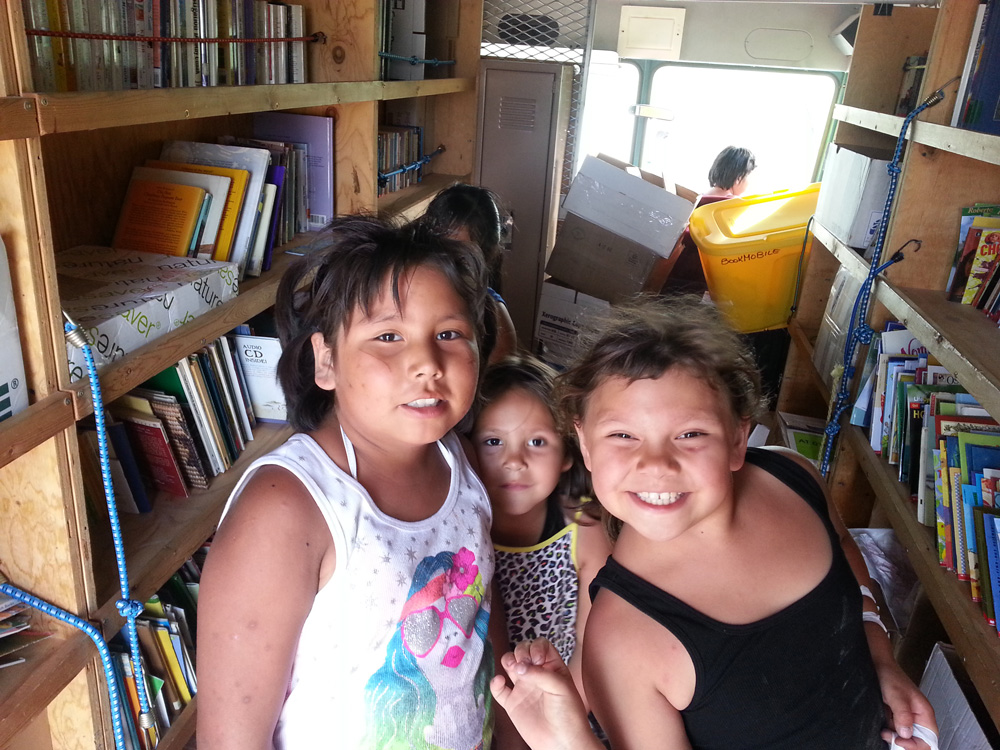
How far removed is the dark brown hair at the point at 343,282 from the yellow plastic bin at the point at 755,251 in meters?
1.98

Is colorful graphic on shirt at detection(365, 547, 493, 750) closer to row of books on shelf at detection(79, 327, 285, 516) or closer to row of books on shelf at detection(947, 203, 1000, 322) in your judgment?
row of books on shelf at detection(79, 327, 285, 516)

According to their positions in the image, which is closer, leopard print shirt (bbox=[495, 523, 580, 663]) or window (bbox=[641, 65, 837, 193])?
leopard print shirt (bbox=[495, 523, 580, 663])

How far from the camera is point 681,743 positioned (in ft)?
3.19

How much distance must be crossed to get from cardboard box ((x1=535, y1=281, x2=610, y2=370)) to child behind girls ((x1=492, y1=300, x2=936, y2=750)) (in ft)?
7.32

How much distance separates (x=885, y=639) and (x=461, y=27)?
2991 mm

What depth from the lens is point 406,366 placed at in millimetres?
987

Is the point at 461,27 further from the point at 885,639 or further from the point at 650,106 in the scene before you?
the point at 885,639

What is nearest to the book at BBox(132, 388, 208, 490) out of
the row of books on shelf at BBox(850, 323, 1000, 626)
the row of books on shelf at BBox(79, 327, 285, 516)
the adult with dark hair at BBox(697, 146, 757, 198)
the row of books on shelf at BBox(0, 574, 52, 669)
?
the row of books on shelf at BBox(79, 327, 285, 516)

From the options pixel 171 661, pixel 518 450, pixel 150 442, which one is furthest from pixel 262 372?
pixel 518 450

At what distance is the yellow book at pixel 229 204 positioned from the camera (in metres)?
1.69

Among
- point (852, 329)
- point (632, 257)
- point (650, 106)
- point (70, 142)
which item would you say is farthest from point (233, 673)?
point (650, 106)

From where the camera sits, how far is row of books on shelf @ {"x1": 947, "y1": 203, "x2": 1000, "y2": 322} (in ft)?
5.51

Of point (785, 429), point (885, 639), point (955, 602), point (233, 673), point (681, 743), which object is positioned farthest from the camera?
point (785, 429)

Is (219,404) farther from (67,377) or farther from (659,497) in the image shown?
(659,497)
